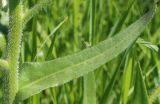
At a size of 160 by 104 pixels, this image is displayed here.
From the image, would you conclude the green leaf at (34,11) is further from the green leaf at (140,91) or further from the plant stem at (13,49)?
the green leaf at (140,91)

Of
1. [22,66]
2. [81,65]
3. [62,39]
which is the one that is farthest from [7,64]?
[62,39]

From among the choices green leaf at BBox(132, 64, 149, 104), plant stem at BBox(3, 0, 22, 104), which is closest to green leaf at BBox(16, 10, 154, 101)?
plant stem at BBox(3, 0, 22, 104)

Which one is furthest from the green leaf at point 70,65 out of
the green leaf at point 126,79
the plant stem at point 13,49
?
the green leaf at point 126,79

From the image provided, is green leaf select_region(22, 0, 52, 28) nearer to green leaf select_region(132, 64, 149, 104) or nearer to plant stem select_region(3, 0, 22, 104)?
plant stem select_region(3, 0, 22, 104)

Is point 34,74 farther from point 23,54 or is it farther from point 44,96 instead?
point 44,96

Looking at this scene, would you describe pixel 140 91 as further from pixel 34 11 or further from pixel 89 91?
pixel 34 11

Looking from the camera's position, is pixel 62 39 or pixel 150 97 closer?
pixel 150 97
